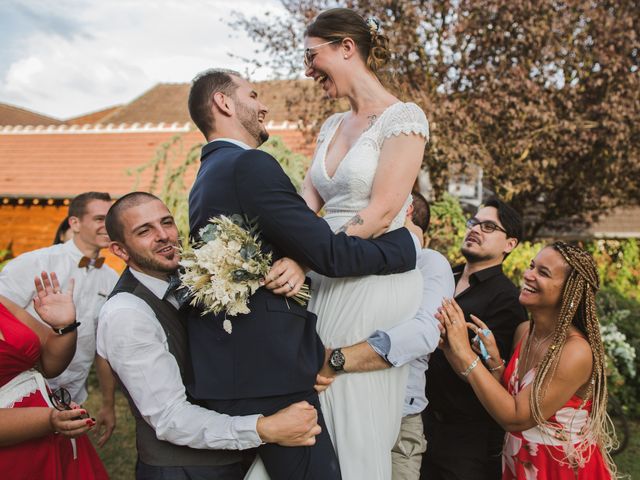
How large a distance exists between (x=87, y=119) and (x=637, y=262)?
2991 cm

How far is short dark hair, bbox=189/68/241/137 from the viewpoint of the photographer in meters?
2.41

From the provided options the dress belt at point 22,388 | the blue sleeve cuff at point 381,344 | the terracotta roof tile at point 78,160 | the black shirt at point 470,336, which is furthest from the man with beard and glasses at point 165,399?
the terracotta roof tile at point 78,160

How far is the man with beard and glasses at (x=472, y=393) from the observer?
3.29m

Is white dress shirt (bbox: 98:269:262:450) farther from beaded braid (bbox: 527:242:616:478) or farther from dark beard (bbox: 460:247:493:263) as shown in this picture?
dark beard (bbox: 460:247:493:263)

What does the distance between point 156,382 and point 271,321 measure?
22.3 inches

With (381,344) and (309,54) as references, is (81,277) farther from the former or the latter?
(381,344)

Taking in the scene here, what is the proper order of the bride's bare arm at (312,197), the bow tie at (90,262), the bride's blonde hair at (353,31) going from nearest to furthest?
the bride's blonde hair at (353,31) → the bride's bare arm at (312,197) → the bow tie at (90,262)

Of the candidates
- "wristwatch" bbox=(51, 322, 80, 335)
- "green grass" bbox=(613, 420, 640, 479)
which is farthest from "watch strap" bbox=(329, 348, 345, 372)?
"green grass" bbox=(613, 420, 640, 479)

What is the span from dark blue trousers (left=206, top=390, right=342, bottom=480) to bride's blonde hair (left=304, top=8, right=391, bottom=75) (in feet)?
5.29

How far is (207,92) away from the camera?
2.42m

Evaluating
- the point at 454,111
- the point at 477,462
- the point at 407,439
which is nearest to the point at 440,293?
the point at 407,439

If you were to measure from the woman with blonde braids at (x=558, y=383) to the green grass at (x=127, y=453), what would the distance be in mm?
3825

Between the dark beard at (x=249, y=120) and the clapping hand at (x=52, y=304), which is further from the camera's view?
the clapping hand at (x=52, y=304)

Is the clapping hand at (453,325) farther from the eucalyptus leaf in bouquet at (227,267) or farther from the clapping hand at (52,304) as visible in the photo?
the clapping hand at (52,304)
